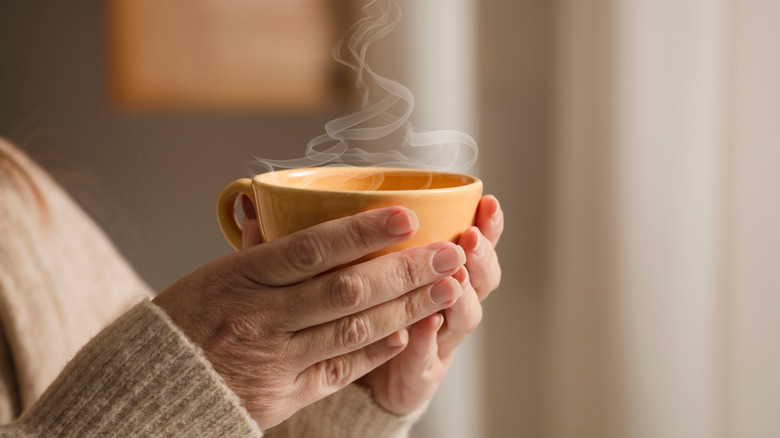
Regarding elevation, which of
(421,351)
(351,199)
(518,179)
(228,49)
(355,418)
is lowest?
(355,418)

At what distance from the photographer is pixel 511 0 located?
44.5 inches

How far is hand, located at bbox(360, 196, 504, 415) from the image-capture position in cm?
58

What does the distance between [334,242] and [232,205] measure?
0.23m

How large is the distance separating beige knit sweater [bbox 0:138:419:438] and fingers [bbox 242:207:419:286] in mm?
109

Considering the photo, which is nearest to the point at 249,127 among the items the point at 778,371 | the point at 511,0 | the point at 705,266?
the point at 511,0

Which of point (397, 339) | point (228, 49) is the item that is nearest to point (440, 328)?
point (397, 339)

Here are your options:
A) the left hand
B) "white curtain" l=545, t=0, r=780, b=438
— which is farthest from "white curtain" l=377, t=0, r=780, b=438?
the left hand

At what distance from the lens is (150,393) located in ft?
1.67

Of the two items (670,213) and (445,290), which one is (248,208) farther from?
(670,213)

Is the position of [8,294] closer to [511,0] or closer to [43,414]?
[43,414]

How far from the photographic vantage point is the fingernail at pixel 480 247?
22.1 inches

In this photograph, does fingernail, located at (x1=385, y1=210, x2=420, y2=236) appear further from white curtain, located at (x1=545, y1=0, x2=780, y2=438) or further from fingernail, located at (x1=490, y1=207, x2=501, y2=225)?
white curtain, located at (x1=545, y1=0, x2=780, y2=438)

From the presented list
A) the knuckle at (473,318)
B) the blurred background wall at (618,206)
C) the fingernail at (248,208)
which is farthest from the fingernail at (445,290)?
the blurred background wall at (618,206)

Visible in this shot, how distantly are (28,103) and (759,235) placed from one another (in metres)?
1.80
